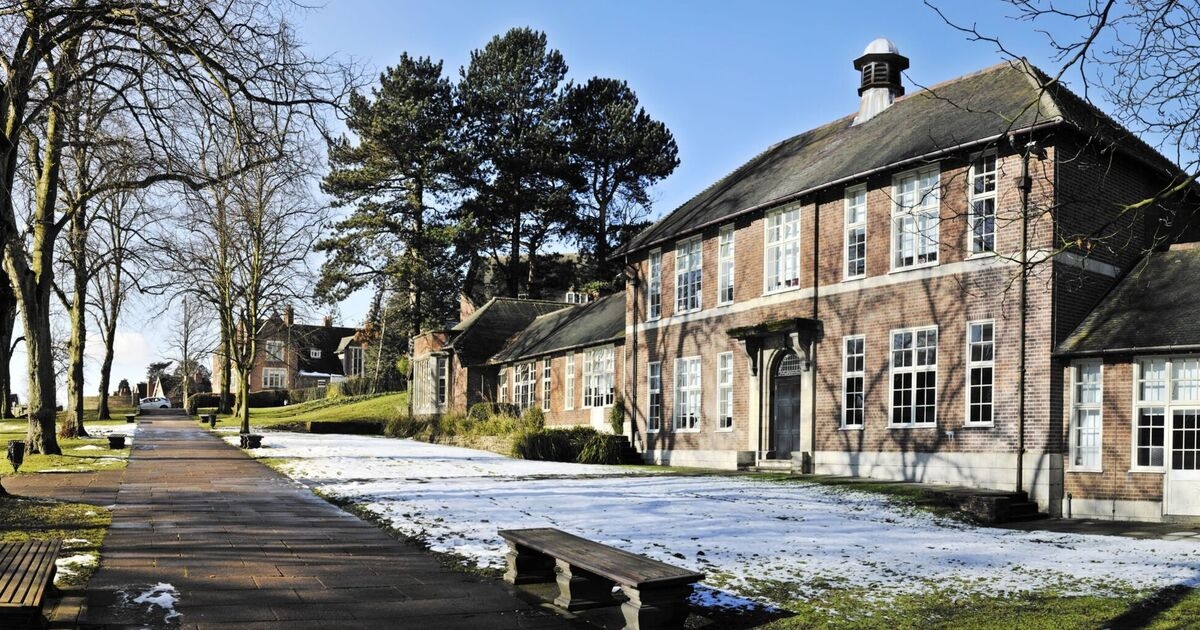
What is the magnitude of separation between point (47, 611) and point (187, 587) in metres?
1.34

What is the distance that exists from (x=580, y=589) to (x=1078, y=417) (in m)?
13.5

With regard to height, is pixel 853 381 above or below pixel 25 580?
above

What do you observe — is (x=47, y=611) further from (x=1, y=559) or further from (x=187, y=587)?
(x=187, y=587)

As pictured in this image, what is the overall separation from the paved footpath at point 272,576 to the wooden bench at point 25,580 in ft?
1.68

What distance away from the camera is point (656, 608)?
7695 mm

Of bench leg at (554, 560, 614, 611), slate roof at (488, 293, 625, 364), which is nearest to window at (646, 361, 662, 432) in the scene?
slate roof at (488, 293, 625, 364)

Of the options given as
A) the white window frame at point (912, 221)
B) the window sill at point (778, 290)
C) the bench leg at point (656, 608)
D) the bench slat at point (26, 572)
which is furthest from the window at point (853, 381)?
the bench slat at point (26, 572)

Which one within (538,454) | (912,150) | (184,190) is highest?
(912,150)

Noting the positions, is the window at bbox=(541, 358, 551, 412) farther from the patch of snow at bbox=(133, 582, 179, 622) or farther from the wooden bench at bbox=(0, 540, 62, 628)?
the wooden bench at bbox=(0, 540, 62, 628)

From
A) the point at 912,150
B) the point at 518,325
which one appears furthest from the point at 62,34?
the point at 518,325

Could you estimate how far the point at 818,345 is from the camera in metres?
24.4

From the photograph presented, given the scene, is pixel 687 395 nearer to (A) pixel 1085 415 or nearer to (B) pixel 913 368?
(B) pixel 913 368

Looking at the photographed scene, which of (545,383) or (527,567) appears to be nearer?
(527,567)

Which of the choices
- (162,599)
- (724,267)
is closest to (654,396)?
(724,267)
